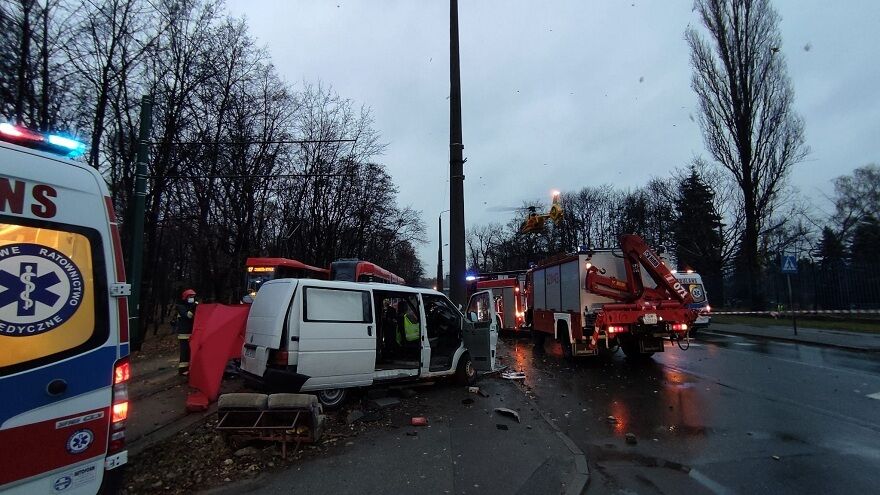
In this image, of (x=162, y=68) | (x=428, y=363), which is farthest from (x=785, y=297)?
(x=162, y=68)

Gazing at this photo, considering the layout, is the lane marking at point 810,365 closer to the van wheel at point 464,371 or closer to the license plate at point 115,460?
the van wheel at point 464,371

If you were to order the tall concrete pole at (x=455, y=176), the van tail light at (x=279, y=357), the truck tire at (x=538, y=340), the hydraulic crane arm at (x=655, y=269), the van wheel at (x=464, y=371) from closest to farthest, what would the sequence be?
the van tail light at (x=279, y=357) < the van wheel at (x=464, y=371) < the hydraulic crane arm at (x=655, y=269) < the tall concrete pole at (x=455, y=176) < the truck tire at (x=538, y=340)

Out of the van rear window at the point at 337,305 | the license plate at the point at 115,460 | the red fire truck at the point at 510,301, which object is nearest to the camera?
the license plate at the point at 115,460

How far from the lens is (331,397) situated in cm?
750

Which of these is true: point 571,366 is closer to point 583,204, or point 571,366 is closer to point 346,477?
point 346,477

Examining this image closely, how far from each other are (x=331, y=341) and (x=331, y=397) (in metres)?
0.89

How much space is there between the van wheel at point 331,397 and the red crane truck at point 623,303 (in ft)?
21.8

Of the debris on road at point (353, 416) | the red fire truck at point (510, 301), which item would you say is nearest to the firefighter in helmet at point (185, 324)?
the debris on road at point (353, 416)

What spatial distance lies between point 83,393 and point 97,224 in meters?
1.00

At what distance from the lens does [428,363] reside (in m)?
8.88

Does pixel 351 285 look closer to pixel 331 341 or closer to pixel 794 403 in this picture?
pixel 331 341

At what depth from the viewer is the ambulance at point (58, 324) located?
2.54 m

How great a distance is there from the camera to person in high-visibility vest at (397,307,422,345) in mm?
9344

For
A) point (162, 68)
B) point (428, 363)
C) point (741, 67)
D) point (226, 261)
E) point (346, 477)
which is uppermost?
point (741, 67)
